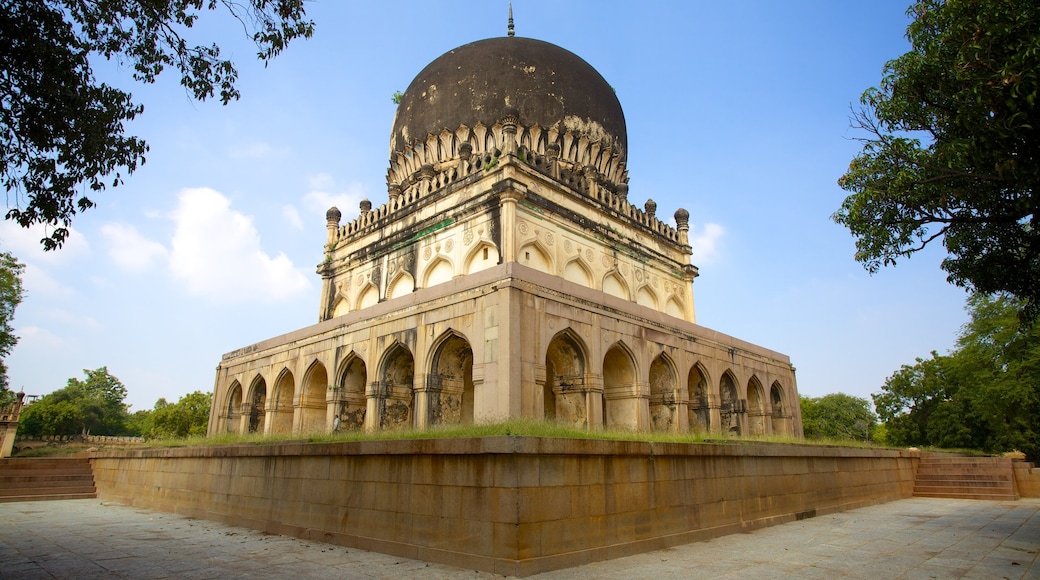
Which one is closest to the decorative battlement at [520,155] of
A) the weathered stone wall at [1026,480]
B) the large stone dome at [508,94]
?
the large stone dome at [508,94]

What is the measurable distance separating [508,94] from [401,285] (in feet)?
21.9

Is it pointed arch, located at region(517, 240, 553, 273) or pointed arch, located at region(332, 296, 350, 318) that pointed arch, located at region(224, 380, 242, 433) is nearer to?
pointed arch, located at region(332, 296, 350, 318)

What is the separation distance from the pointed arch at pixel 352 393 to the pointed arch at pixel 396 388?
0.75m

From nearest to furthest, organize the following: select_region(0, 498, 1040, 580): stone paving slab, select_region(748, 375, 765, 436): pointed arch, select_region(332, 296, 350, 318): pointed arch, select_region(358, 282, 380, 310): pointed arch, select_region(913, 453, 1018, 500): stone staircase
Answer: select_region(0, 498, 1040, 580): stone paving slab, select_region(913, 453, 1018, 500): stone staircase, select_region(748, 375, 765, 436): pointed arch, select_region(358, 282, 380, 310): pointed arch, select_region(332, 296, 350, 318): pointed arch

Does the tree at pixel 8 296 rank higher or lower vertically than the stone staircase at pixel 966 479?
higher

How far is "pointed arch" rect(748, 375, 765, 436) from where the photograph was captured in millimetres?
16719

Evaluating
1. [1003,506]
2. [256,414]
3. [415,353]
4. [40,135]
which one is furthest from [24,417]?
[1003,506]

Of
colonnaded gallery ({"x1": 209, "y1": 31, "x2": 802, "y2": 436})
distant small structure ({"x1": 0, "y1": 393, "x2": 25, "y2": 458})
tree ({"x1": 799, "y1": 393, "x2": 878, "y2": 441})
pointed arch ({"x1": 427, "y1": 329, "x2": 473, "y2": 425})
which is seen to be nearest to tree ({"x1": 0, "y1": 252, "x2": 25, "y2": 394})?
distant small structure ({"x1": 0, "y1": 393, "x2": 25, "y2": 458})

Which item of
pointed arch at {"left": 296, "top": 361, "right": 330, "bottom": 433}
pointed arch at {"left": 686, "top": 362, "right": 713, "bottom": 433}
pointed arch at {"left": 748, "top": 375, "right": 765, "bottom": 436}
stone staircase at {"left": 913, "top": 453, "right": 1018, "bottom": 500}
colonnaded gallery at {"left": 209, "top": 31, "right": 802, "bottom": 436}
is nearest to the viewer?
colonnaded gallery at {"left": 209, "top": 31, "right": 802, "bottom": 436}

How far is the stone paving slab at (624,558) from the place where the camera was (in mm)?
5402

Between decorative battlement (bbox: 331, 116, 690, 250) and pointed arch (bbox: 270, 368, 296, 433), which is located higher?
decorative battlement (bbox: 331, 116, 690, 250)

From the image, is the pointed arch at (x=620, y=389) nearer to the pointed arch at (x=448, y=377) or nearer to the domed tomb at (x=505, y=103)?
the pointed arch at (x=448, y=377)

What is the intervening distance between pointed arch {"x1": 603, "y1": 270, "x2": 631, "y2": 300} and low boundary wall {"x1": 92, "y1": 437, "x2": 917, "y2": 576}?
7.62 meters

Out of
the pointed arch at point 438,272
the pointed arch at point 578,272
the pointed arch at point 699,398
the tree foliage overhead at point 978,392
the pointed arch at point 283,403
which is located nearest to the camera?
the pointed arch at point 699,398
